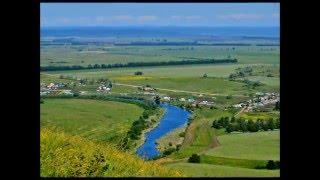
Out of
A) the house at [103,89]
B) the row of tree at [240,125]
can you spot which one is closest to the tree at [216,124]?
the row of tree at [240,125]

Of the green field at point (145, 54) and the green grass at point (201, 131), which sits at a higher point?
the green field at point (145, 54)

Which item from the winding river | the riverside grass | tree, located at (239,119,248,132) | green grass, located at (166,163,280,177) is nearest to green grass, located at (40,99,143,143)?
the winding river

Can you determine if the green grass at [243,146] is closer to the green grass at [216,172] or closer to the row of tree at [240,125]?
the row of tree at [240,125]

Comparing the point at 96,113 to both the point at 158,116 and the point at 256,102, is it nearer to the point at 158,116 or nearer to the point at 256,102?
the point at 158,116

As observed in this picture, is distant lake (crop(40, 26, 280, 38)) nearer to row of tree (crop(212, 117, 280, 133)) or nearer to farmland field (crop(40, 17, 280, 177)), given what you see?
farmland field (crop(40, 17, 280, 177))

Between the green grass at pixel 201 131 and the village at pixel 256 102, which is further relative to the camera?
the village at pixel 256 102

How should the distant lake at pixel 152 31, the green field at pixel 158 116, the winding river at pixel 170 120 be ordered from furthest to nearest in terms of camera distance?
1. the distant lake at pixel 152 31
2. the winding river at pixel 170 120
3. the green field at pixel 158 116

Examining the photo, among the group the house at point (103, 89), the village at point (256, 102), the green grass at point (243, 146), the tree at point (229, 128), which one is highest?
the house at point (103, 89)

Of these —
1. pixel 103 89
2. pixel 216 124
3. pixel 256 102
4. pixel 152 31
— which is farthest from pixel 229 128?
pixel 152 31
